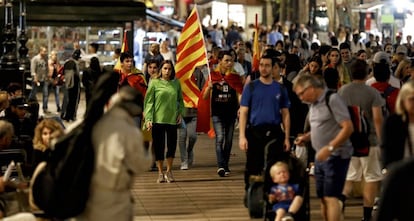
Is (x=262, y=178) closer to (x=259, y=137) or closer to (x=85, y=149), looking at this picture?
(x=259, y=137)

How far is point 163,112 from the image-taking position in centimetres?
1686

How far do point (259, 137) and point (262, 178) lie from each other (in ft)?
4.68

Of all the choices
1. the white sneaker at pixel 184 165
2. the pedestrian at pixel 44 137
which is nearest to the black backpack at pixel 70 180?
the pedestrian at pixel 44 137

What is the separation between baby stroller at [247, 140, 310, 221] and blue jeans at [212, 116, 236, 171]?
18.7 ft

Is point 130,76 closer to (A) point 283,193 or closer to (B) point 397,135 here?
(A) point 283,193

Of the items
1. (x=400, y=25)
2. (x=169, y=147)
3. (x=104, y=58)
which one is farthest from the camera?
(x=400, y=25)

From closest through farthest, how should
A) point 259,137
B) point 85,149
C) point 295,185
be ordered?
point 85,149 → point 295,185 → point 259,137

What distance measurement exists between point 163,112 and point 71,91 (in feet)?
36.8

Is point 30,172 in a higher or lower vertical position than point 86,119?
lower

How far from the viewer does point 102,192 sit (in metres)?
9.53

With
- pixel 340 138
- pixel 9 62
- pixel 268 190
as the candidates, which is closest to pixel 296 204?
pixel 268 190

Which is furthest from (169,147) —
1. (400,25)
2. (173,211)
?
(400,25)

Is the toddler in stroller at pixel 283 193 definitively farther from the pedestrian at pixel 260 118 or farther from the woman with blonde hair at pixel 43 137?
the woman with blonde hair at pixel 43 137

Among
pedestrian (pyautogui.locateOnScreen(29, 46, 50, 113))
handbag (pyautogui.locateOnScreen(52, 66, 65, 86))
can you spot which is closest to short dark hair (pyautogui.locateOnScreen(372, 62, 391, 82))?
handbag (pyautogui.locateOnScreen(52, 66, 65, 86))
